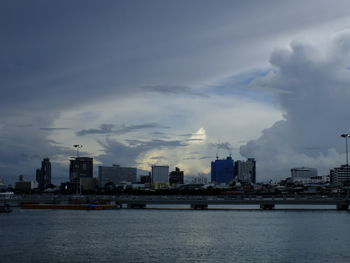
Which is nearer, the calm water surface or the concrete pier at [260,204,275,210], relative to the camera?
the calm water surface

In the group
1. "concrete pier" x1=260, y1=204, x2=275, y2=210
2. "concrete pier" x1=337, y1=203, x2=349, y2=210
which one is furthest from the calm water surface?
"concrete pier" x1=260, y1=204, x2=275, y2=210

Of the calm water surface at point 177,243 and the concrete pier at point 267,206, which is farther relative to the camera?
the concrete pier at point 267,206

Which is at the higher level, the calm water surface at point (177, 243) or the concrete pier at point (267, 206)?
the concrete pier at point (267, 206)

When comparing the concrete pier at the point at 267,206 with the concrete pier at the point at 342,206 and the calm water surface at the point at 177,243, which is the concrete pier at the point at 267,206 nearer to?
the concrete pier at the point at 342,206

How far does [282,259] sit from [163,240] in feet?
83.4

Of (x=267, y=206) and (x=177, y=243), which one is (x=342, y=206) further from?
(x=177, y=243)

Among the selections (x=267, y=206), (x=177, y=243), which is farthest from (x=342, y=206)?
(x=177, y=243)

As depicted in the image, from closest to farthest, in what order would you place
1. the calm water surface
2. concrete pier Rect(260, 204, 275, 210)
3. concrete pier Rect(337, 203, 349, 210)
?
the calm water surface, concrete pier Rect(337, 203, 349, 210), concrete pier Rect(260, 204, 275, 210)

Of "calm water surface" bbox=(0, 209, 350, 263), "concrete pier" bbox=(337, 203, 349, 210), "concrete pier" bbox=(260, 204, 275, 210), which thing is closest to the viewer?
"calm water surface" bbox=(0, 209, 350, 263)

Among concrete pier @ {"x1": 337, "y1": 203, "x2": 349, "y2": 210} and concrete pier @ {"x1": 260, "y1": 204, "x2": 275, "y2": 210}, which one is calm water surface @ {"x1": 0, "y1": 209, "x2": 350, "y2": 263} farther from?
concrete pier @ {"x1": 260, "y1": 204, "x2": 275, "y2": 210}

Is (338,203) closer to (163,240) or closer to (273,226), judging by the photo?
(273,226)

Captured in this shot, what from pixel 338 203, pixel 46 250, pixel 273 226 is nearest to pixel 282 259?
pixel 46 250

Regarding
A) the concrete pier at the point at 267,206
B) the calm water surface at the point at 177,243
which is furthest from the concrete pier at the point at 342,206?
the calm water surface at the point at 177,243

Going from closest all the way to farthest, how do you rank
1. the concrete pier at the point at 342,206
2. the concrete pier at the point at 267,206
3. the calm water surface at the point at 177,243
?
1. the calm water surface at the point at 177,243
2. the concrete pier at the point at 342,206
3. the concrete pier at the point at 267,206
